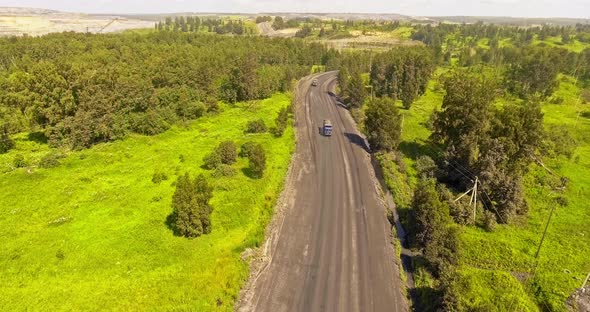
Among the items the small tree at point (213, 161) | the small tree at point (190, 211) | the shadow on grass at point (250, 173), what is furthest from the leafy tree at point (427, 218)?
the small tree at point (213, 161)

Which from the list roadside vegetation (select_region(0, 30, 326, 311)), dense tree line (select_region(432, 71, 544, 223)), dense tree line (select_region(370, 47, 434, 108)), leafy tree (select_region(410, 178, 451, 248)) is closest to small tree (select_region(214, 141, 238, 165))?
roadside vegetation (select_region(0, 30, 326, 311))

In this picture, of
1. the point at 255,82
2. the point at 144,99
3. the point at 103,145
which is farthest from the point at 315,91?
the point at 103,145

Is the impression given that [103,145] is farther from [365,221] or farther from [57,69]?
[365,221]

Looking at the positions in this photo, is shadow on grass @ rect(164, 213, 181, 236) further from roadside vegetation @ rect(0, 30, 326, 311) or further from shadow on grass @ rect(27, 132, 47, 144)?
shadow on grass @ rect(27, 132, 47, 144)

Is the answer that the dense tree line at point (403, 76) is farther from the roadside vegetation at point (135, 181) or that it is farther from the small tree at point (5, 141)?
the small tree at point (5, 141)

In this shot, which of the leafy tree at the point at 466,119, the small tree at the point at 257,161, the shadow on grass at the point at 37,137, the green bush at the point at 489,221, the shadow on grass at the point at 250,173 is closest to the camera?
the green bush at the point at 489,221

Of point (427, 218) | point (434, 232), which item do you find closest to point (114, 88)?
point (427, 218)

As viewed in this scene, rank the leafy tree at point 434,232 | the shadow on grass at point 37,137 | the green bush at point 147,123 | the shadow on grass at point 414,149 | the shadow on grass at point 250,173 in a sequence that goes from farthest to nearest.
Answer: the green bush at point 147,123 → the shadow on grass at point 37,137 → the shadow on grass at point 414,149 → the shadow on grass at point 250,173 → the leafy tree at point 434,232
